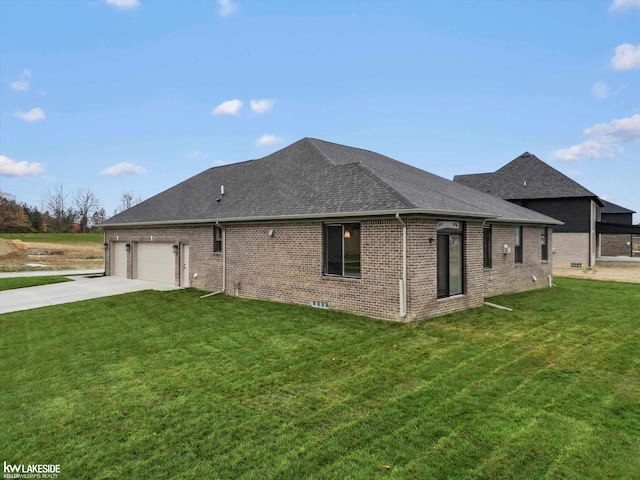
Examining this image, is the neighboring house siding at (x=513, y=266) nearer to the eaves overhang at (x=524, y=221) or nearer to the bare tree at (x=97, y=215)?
the eaves overhang at (x=524, y=221)

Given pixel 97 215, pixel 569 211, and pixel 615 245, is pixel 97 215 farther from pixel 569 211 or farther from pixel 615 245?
pixel 615 245

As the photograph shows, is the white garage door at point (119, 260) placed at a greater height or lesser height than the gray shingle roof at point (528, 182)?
lesser

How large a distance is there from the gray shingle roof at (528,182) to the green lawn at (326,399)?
65.9 feet

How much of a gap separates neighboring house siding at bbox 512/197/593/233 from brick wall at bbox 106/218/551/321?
41.2 ft

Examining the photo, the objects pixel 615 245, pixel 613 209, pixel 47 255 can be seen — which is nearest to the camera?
pixel 47 255

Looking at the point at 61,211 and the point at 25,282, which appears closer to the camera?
the point at 25,282

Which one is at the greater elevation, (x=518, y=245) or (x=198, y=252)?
(x=518, y=245)

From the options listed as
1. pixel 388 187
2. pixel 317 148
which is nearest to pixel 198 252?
pixel 317 148

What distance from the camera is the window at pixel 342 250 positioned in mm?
10180

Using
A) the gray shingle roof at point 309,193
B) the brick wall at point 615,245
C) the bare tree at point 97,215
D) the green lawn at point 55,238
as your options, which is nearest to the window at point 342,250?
the gray shingle roof at point 309,193

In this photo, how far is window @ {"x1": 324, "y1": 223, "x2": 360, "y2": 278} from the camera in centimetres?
1018

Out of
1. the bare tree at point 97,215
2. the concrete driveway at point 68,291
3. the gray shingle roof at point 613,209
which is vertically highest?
the bare tree at point 97,215

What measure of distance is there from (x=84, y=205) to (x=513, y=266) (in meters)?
71.5

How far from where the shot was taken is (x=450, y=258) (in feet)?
34.6
